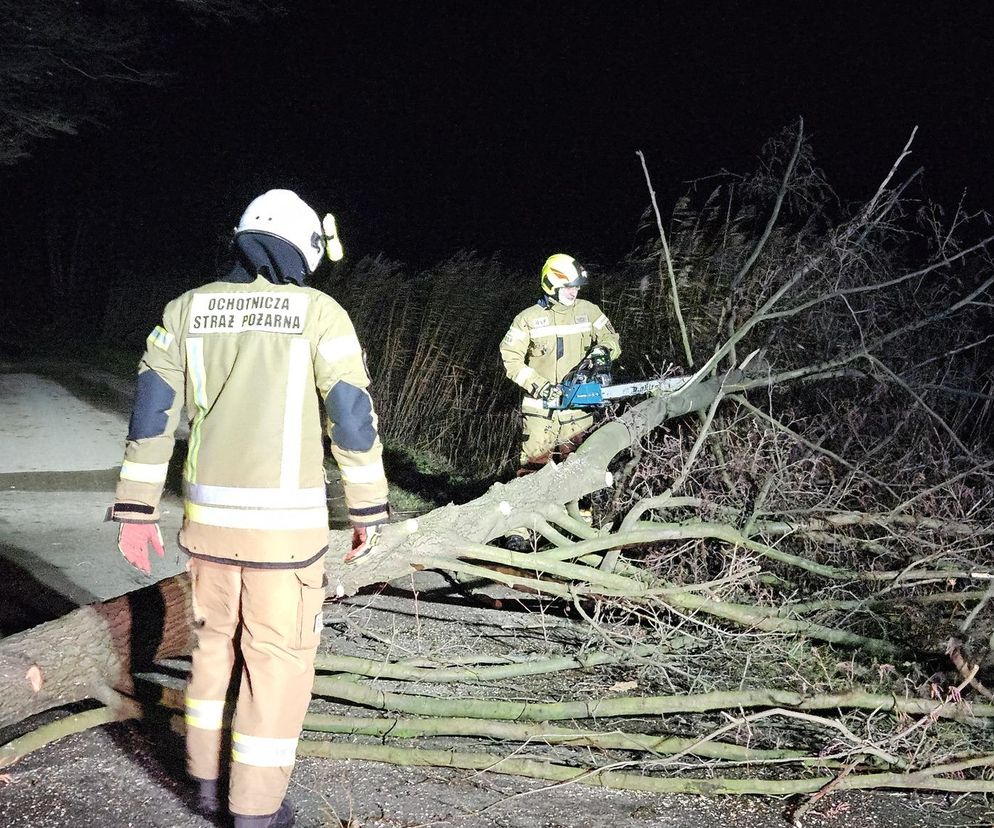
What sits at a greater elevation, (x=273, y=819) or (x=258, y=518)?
(x=258, y=518)

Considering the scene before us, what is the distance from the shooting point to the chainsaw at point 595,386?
16.0 feet

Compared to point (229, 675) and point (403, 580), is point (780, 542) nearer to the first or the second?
point (403, 580)

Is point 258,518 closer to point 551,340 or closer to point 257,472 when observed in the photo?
point 257,472

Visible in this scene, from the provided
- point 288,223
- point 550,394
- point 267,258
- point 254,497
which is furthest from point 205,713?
point 550,394

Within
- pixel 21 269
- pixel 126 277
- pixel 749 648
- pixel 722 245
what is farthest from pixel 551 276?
pixel 21 269

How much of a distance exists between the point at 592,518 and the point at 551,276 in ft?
4.94

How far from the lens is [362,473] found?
2.50 m

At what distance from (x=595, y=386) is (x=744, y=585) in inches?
54.9

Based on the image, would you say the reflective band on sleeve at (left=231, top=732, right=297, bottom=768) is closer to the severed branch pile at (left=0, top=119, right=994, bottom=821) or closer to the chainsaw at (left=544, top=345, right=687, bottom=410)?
the severed branch pile at (left=0, top=119, right=994, bottom=821)

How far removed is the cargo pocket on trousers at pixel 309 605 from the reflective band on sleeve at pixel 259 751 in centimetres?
24

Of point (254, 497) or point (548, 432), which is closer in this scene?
point (254, 497)

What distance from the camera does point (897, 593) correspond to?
3904 mm

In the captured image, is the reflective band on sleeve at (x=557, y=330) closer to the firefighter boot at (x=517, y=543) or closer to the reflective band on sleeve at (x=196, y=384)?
the firefighter boot at (x=517, y=543)

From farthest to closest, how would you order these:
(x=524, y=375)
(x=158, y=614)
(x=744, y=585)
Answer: (x=524, y=375), (x=744, y=585), (x=158, y=614)
